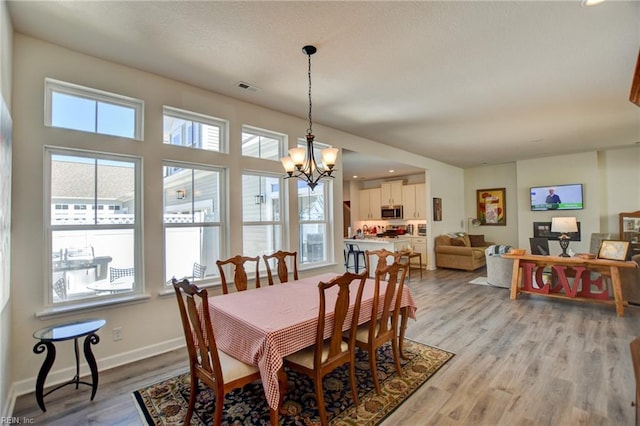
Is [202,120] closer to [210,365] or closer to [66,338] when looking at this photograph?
[66,338]

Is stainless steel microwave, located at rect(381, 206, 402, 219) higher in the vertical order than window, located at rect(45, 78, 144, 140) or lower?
lower

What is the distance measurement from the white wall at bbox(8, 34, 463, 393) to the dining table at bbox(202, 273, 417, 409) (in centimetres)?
110

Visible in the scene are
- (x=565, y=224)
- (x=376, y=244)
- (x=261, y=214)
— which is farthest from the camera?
(x=376, y=244)

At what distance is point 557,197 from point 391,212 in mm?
4051

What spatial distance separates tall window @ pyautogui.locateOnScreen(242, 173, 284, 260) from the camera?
13.0 feet

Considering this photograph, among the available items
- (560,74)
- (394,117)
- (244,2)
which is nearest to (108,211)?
(244,2)

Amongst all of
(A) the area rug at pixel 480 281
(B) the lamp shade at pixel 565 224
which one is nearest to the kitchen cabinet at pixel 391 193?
(A) the area rug at pixel 480 281

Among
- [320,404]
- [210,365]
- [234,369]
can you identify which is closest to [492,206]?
[320,404]

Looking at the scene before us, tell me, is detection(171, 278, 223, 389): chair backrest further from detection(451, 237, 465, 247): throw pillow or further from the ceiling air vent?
detection(451, 237, 465, 247): throw pillow

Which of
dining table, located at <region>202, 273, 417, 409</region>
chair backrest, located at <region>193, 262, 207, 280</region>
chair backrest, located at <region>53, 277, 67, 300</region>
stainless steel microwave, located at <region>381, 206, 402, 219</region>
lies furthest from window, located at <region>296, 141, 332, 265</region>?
stainless steel microwave, located at <region>381, 206, 402, 219</region>

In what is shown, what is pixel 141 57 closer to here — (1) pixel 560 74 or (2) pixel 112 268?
(2) pixel 112 268

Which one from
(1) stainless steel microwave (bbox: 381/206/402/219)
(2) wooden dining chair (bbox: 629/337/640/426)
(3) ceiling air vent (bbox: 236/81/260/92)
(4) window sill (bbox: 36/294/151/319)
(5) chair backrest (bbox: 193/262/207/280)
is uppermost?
(3) ceiling air vent (bbox: 236/81/260/92)

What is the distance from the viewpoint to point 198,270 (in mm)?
3545

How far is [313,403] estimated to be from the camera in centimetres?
222
